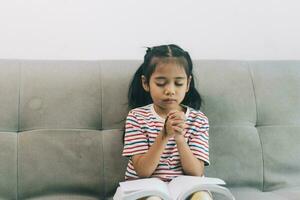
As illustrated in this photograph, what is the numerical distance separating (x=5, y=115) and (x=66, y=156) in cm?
24

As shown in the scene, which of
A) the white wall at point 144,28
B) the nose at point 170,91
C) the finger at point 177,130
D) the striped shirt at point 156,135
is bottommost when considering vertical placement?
the striped shirt at point 156,135

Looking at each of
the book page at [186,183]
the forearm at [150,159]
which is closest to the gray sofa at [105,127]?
the forearm at [150,159]

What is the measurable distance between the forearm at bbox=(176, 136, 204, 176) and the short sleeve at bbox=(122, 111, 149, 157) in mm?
119

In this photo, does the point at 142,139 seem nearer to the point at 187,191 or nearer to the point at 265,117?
the point at 187,191

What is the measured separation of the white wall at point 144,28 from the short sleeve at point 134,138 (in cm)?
46

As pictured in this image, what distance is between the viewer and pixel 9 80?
1655 millimetres

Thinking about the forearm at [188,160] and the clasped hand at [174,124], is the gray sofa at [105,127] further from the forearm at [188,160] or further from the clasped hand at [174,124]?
the clasped hand at [174,124]

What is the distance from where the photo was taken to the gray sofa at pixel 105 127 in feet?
5.25

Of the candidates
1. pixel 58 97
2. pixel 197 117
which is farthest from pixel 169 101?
pixel 58 97

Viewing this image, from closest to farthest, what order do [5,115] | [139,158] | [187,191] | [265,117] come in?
1. [187,191]
2. [139,158]
3. [5,115]
4. [265,117]

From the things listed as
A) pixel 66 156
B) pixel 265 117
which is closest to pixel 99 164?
pixel 66 156

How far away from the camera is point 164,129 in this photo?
1.46 m

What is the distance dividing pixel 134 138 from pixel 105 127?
0.52 ft

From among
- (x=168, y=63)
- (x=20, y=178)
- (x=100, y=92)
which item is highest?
(x=168, y=63)
